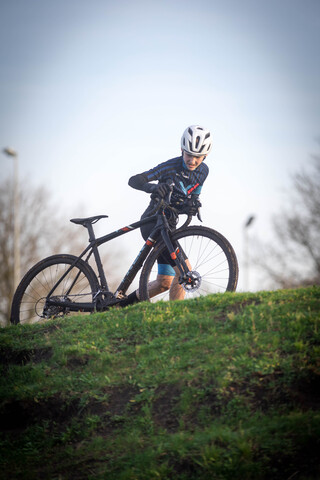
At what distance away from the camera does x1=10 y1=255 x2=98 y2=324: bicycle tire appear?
7389 millimetres

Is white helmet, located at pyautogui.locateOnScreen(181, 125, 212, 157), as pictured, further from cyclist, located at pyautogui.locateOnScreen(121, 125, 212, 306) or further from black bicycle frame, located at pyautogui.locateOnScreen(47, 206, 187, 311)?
black bicycle frame, located at pyautogui.locateOnScreen(47, 206, 187, 311)

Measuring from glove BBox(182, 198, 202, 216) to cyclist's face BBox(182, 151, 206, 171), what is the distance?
1.74 feet

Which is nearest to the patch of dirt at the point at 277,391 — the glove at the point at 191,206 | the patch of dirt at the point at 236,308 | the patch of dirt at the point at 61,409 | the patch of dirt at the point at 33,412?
the patch of dirt at the point at 61,409

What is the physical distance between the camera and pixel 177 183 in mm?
7566

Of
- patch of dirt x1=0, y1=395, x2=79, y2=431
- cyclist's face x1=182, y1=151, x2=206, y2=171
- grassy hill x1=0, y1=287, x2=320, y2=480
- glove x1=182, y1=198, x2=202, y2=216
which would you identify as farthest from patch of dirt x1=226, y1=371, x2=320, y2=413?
cyclist's face x1=182, y1=151, x2=206, y2=171

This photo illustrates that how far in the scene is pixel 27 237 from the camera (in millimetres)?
25188

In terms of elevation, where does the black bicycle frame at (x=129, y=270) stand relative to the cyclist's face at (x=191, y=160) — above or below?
below

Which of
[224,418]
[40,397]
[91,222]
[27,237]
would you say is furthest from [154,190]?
[27,237]

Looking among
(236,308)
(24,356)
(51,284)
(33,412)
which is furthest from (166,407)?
(51,284)

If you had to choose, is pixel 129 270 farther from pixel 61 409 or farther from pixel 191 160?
pixel 61 409

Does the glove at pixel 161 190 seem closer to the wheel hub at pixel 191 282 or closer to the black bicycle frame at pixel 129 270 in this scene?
the black bicycle frame at pixel 129 270

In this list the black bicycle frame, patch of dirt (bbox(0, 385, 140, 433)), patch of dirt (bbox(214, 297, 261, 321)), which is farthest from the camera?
the black bicycle frame

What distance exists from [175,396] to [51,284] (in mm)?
3950

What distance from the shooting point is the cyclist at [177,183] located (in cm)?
730
